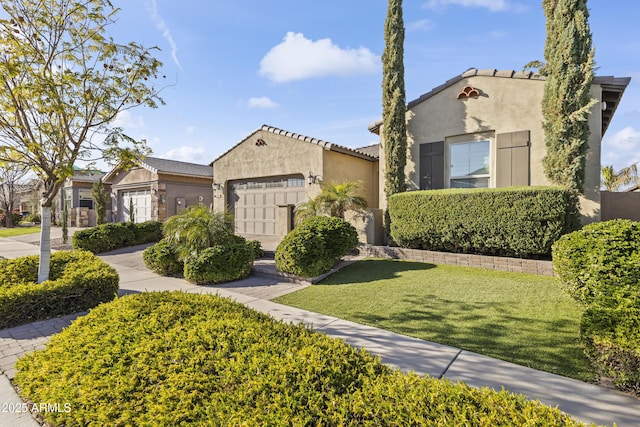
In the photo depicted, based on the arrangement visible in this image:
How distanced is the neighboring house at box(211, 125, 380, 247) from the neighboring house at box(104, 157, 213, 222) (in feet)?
16.5

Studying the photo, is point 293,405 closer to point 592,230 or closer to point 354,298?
point 354,298

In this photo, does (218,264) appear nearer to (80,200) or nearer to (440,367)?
(440,367)

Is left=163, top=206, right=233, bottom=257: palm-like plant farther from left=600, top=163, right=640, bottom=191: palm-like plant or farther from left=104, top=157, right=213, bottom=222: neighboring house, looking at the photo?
left=600, top=163, right=640, bottom=191: palm-like plant

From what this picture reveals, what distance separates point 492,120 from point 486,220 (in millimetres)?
3701

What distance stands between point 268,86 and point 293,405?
11.7 metres

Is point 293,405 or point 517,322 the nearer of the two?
point 293,405

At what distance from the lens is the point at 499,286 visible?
639 cm

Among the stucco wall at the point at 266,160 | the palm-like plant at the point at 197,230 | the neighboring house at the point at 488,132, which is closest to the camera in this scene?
the palm-like plant at the point at 197,230

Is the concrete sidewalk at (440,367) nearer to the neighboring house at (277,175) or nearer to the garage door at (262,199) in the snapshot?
the neighboring house at (277,175)

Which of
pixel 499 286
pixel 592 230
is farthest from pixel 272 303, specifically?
pixel 592 230

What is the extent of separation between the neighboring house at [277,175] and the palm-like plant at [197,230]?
8.86 feet

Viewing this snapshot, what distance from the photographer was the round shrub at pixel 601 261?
352 cm

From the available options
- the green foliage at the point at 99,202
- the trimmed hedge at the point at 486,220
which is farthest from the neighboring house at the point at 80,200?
the trimmed hedge at the point at 486,220

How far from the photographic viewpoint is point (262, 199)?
14.1 m
